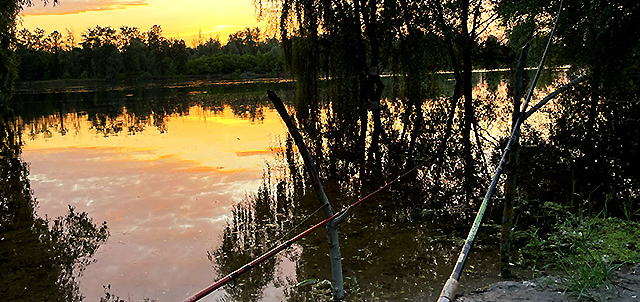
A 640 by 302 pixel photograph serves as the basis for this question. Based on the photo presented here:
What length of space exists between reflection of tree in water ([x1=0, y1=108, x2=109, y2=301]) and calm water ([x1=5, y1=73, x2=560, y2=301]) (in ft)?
0.62

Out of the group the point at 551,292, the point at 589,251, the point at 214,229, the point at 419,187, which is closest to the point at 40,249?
the point at 214,229

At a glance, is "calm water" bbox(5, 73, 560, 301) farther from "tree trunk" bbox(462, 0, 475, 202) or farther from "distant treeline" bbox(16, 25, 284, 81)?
"distant treeline" bbox(16, 25, 284, 81)

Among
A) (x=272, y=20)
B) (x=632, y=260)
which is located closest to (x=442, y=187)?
(x=632, y=260)

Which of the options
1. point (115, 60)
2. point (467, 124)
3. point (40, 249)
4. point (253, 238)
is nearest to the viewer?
point (40, 249)

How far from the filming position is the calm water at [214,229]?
5.16m

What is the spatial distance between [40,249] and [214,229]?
87.0 inches

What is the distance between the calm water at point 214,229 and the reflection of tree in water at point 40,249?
0.19m

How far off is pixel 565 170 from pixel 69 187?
928 cm

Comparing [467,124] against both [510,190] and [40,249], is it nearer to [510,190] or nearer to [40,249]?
[510,190]

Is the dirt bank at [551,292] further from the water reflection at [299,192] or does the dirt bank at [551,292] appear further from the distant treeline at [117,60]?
the distant treeline at [117,60]

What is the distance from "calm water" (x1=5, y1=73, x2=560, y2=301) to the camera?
16.9 ft

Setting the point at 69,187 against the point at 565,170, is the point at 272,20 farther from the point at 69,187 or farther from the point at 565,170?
Result: the point at 565,170

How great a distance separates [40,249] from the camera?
635 cm

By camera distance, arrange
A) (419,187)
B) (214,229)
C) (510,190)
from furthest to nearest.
Result: (419,187)
(214,229)
(510,190)
